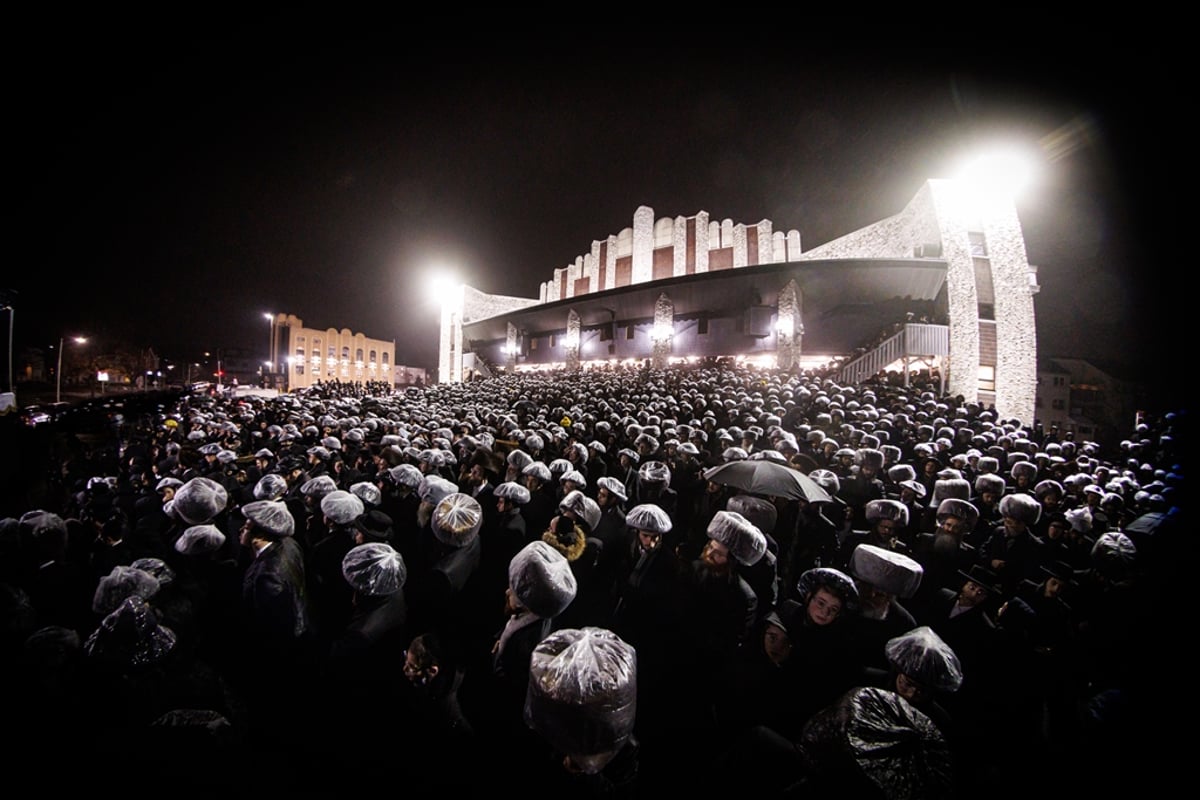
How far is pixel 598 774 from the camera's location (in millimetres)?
1576

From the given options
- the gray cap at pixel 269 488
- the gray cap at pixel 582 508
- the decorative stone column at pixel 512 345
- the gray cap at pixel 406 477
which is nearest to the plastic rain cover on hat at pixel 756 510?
the gray cap at pixel 582 508

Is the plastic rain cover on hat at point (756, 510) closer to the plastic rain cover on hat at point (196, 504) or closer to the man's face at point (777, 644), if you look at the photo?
the man's face at point (777, 644)

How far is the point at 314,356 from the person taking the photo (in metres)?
53.2

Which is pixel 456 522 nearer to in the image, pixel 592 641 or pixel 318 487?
pixel 592 641

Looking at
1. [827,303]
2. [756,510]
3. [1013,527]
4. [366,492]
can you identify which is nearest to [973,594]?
[756,510]

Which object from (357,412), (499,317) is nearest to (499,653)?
(357,412)

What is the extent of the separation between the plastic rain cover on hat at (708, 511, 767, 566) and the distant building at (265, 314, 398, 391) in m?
50.8

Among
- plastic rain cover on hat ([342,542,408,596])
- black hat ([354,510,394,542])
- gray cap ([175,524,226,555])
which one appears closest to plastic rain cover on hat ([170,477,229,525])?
gray cap ([175,524,226,555])

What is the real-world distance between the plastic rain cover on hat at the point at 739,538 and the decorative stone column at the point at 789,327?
60.1 ft

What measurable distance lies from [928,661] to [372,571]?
2.74 meters

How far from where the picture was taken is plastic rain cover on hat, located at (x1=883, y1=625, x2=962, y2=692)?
169cm

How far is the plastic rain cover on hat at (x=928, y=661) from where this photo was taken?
169cm

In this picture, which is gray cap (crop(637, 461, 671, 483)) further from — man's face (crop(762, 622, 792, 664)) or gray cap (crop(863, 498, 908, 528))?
man's face (crop(762, 622, 792, 664))

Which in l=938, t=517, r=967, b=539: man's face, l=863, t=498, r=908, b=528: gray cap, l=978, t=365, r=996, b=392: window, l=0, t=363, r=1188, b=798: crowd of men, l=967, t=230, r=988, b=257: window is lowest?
l=0, t=363, r=1188, b=798: crowd of men
